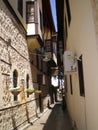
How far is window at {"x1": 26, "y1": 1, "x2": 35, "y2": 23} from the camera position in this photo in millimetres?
14272

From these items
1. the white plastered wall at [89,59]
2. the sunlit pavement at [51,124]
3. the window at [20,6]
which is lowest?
the sunlit pavement at [51,124]

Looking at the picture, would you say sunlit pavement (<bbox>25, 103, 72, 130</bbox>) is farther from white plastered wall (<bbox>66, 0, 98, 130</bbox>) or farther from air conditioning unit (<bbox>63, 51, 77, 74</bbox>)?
white plastered wall (<bbox>66, 0, 98, 130</bbox>)

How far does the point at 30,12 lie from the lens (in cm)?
1446

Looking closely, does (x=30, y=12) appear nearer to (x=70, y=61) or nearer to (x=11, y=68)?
(x=11, y=68)

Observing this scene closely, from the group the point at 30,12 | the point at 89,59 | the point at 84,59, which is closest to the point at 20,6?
the point at 30,12

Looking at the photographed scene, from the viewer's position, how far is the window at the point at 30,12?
14272 mm

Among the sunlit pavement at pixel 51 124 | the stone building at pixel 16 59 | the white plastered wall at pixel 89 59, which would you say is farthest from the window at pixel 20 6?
the white plastered wall at pixel 89 59

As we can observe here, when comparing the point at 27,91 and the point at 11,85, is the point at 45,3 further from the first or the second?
the point at 11,85

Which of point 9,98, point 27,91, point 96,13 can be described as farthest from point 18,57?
point 96,13

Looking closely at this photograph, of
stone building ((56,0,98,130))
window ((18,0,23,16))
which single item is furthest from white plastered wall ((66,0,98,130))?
window ((18,0,23,16))

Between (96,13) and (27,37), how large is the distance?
10144 mm

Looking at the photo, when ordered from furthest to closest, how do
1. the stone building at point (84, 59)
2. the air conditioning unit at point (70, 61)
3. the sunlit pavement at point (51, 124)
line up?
the sunlit pavement at point (51, 124)
the air conditioning unit at point (70, 61)
the stone building at point (84, 59)

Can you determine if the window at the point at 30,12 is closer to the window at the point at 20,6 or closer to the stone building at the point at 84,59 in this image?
the window at the point at 20,6

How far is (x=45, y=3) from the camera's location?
1995cm
